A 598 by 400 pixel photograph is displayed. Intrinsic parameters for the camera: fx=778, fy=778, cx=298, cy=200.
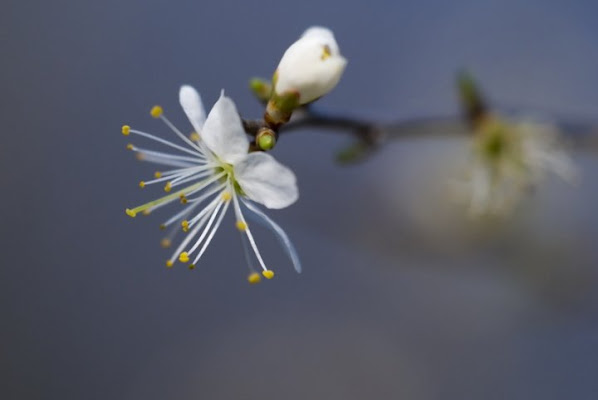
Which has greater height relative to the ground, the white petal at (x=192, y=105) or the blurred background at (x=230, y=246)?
the blurred background at (x=230, y=246)

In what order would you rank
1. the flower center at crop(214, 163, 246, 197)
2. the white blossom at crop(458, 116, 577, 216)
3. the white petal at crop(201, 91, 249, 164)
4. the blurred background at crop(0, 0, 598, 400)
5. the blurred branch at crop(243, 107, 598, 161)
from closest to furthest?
the white petal at crop(201, 91, 249, 164)
the flower center at crop(214, 163, 246, 197)
the blurred branch at crop(243, 107, 598, 161)
the white blossom at crop(458, 116, 577, 216)
the blurred background at crop(0, 0, 598, 400)

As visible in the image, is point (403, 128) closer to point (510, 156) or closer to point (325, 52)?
point (510, 156)

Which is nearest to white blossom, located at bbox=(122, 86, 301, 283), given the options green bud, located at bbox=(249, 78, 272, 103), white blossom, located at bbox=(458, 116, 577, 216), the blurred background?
green bud, located at bbox=(249, 78, 272, 103)

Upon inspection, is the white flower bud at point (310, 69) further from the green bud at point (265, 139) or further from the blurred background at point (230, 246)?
the blurred background at point (230, 246)

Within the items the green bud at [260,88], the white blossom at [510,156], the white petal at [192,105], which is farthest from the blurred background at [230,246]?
the white petal at [192,105]

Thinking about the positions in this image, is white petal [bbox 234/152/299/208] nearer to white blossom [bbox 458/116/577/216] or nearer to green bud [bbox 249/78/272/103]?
green bud [bbox 249/78/272/103]

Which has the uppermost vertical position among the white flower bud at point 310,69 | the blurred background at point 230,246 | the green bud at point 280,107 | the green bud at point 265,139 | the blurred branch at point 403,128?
the blurred background at point 230,246
